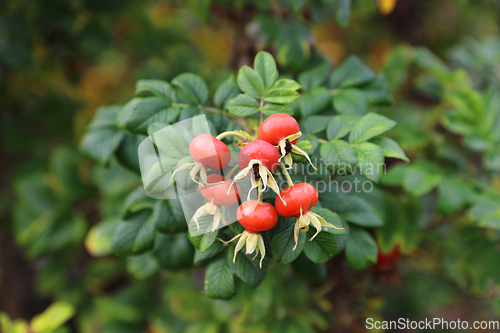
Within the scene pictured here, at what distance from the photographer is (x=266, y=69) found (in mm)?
829

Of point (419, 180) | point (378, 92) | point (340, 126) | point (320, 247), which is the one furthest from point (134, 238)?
point (419, 180)

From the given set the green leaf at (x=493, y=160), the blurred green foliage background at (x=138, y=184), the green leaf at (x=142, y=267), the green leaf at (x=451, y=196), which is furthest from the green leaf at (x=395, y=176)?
the green leaf at (x=142, y=267)

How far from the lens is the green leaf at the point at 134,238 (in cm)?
91

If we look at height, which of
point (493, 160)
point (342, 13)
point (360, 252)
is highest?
point (342, 13)

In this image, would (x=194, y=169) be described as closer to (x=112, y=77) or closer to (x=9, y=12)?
(x=9, y=12)

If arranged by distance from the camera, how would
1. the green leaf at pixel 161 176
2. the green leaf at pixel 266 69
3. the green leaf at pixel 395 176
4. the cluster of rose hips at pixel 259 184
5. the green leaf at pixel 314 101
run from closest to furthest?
the cluster of rose hips at pixel 259 184
the green leaf at pixel 161 176
the green leaf at pixel 266 69
the green leaf at pixel 314 101
the green leaf at pixel 395 176

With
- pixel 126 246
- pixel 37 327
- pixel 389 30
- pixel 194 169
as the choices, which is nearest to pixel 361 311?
pixel 126 246

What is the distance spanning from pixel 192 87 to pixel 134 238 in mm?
451

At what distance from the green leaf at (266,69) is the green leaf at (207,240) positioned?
0.38 metres

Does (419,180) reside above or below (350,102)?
below

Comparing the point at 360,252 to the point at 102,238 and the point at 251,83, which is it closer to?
the point at 251,83

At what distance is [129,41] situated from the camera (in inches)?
80.7

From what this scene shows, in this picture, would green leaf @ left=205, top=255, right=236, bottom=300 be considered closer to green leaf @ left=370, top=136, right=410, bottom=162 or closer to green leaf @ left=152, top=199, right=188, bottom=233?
green leaf @ left=152, top=199, right=188, bottom=233

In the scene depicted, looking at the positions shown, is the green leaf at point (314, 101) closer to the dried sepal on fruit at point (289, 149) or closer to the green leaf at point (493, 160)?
the dried sepal on fruit at point (289, 149)
